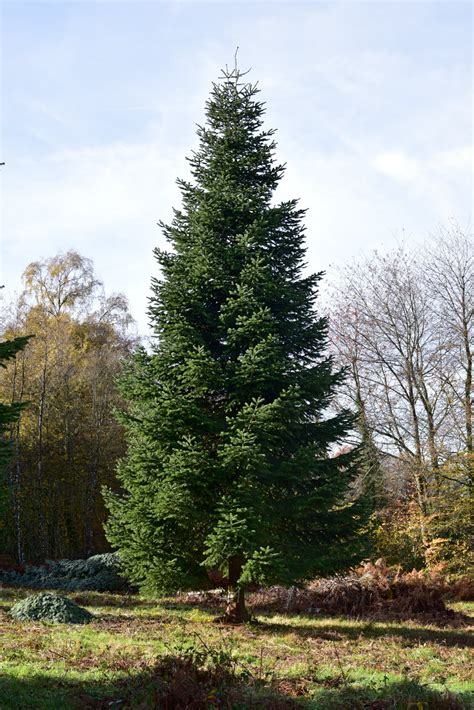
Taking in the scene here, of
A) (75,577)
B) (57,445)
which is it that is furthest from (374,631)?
(57,445)

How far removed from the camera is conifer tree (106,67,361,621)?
38.8ft

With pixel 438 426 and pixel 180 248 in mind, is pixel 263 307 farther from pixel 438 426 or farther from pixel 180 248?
pixel 438 426

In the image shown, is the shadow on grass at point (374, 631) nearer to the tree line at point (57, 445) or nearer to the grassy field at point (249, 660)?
the grassy field at point (249, 660)

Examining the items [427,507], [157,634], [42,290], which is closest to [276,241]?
[157,634]

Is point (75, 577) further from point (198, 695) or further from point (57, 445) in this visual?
point (198, 695)

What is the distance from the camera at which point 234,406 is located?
13.0m

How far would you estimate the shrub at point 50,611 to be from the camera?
11.9 m

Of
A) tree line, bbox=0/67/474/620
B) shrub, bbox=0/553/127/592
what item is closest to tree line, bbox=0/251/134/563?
shrub, bbox=0/553/127/592

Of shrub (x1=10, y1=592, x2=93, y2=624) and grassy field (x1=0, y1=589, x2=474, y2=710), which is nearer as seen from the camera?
grassy field (x1=0, y1=589, x2=474, y2=710)

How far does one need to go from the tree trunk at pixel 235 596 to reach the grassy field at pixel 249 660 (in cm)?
40

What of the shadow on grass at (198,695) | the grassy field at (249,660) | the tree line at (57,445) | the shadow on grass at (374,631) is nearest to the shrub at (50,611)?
the grassy field at (249,660)

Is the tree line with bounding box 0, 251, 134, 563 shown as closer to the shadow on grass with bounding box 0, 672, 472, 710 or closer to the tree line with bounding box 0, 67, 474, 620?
the tree line with bounding box 0, 67, 474, 620

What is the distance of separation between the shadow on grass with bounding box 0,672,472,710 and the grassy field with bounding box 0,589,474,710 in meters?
0.02

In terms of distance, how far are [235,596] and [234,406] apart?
3.94 m
